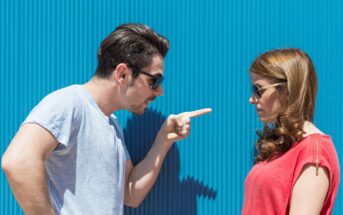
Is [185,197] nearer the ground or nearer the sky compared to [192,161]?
nearer the ground

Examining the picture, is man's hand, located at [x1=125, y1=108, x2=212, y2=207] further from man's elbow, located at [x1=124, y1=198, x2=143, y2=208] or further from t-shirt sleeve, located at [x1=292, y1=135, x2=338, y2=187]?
t-shirt sleeve, located at [x1=292, y1=135, x2=338, y2=187]

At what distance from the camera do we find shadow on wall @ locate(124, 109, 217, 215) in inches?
94.4

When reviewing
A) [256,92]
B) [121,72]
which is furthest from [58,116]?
[256,92]

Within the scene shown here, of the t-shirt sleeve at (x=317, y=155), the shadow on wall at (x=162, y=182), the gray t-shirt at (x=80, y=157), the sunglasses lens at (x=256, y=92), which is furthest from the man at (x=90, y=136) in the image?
the t-shirt sleeve at (x=317, y=155)

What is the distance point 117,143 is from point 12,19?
34.1 inches

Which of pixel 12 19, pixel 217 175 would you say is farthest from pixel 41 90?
pixel 217 175

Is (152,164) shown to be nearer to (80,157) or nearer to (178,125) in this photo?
(178,125)

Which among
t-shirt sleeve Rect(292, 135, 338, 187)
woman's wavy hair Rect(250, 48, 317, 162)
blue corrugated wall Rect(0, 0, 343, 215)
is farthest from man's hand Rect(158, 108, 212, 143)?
t-shirt sleeve Rect(292, 135, 338, 187)

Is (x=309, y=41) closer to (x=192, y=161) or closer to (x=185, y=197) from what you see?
(x=192, y=161)

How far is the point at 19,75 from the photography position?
2.38 m

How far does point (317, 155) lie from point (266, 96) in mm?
320

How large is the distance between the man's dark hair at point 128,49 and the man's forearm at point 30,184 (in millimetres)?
530

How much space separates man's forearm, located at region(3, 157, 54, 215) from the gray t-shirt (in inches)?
5.2

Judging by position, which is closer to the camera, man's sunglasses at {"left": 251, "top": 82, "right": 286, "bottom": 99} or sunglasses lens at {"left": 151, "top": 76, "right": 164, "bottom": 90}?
man's sunglasses at {"left": 251, "top": 82, "right": 286, "bottom": 99}
